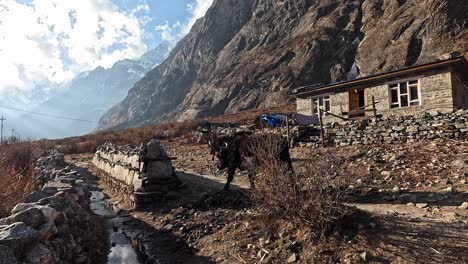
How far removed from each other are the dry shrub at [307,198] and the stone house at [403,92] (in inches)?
633

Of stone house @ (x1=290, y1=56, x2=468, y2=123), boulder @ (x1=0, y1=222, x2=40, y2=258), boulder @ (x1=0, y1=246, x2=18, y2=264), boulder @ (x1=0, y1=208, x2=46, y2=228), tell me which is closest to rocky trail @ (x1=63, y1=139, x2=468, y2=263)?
boulder @ (x1=0, y1=208, x2=46, y2=228)

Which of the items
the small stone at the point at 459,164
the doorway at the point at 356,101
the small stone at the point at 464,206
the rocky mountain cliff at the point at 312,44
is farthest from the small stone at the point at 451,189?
the rocky mountain cliff at the point at 312,44

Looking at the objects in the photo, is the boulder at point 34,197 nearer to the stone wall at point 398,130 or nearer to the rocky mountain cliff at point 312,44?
the stone wall at point 398,130

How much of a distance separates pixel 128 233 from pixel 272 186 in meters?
5.26

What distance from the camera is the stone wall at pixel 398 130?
15.1 meters

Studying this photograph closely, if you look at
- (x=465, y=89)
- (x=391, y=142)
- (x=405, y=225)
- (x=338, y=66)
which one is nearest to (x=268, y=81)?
(x=338, y=66)

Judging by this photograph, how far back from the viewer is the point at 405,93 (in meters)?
21.5

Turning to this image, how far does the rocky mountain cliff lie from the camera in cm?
5912

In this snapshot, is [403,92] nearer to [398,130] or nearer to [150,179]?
[398,130]

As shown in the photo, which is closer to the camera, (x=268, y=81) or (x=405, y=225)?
(x=405, y=225)

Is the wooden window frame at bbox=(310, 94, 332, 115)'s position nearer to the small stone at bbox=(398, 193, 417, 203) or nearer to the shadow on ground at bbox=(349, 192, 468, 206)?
the shadow on ground at bbox=(349, 192, 468, 206)

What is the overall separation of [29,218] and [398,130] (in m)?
15.6

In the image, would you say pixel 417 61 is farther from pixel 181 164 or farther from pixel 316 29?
pixel 181 164

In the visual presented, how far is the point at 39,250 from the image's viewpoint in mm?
5078
